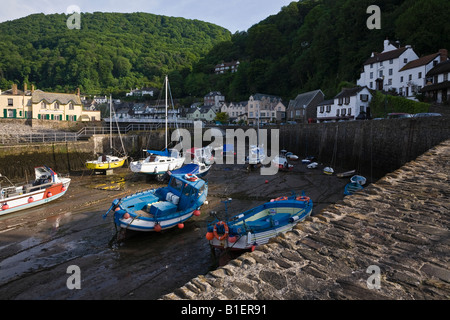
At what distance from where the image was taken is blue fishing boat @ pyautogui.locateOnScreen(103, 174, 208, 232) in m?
11.7

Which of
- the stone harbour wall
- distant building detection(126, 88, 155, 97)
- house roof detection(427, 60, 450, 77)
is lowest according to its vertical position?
the stone harbour wall

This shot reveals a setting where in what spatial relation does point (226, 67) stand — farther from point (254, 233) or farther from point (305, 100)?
point (254, 233)

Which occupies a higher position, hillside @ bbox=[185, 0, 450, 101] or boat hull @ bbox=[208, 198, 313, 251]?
hillside @ bbox=[185, 0, 450, 101]

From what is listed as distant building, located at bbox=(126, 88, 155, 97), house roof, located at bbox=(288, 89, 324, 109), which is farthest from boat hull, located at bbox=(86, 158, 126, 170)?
distant building, located at bbox=(126, 88, 155, 97)

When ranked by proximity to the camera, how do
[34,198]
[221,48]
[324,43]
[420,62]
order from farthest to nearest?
1. [221,48]
2. [324,43]
3. [420,62]
4. [34,198]

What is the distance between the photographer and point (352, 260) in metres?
3.93

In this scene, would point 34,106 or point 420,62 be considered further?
point 34,106

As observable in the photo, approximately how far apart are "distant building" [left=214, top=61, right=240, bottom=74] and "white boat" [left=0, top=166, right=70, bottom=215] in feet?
330

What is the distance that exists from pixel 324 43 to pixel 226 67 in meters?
56.2

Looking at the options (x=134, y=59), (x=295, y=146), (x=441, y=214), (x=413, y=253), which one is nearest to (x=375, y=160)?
(x=295, y=146)

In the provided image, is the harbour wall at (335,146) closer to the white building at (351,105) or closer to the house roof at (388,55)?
the white building at (351,105)

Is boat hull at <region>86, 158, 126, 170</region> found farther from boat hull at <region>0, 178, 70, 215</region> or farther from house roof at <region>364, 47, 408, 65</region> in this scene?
house roof at <region>364, 47, 408, 65</region>

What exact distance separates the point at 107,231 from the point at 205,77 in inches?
4259

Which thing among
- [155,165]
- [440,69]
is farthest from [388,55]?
[155,165]
